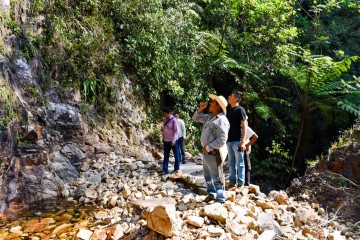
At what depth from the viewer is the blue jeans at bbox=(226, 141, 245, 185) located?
201 inches

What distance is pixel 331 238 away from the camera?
13.6 feet

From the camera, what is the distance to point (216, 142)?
4281 mm

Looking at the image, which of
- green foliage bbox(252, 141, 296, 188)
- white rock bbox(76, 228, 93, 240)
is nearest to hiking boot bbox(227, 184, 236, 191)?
white rock bbox(76, 228, 93, 240)

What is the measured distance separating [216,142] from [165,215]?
126 cm

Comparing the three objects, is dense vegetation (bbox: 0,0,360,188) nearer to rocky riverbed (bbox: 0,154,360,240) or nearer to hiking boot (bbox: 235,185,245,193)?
rocky riverbed (bbox: 0,154,360,240)

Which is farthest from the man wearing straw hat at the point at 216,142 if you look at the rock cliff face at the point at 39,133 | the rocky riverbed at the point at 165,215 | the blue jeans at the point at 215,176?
the rock cliff face at the point at 39,133

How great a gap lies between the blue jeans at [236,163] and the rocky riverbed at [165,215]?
9.4 inches

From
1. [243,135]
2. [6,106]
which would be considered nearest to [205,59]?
[243,135]

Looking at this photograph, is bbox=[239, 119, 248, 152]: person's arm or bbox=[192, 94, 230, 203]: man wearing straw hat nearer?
bbox=[192, 94, 230, 203]: man wearing straw hat

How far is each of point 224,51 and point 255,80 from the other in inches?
61.9

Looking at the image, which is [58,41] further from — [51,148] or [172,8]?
[172,8]

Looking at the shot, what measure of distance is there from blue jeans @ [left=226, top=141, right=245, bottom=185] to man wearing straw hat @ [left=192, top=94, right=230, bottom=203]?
70 centimetres

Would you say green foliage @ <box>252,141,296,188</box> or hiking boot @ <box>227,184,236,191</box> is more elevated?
hiking boot @ <box>227,184,236,191</box>

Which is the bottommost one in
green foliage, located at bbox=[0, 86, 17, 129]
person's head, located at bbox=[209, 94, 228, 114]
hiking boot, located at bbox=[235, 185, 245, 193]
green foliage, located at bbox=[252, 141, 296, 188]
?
green foliage, located at bbox=[252, 141, 296, 188]
